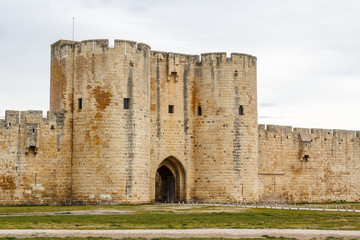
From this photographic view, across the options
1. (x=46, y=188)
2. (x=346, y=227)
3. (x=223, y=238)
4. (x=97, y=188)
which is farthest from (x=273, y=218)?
(x=46, y=188)

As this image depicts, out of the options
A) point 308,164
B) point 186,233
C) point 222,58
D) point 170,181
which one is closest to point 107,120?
point 170,181

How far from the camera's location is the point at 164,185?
38469mm

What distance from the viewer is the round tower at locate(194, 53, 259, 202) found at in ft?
119

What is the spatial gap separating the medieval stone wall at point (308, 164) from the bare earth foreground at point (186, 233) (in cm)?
2109

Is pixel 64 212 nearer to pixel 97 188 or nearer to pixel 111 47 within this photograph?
pixel 97 188

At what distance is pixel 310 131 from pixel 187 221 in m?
22.1

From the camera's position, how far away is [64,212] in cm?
2678

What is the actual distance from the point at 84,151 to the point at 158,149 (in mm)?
4745

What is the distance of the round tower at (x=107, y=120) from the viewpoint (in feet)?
107

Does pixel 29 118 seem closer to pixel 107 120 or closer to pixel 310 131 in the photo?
pixel 107 120

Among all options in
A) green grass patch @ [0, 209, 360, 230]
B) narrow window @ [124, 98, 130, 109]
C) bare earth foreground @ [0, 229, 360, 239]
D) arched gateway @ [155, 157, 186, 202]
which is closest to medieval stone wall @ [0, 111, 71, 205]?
narrow window @ [124, 98, 130, 109]

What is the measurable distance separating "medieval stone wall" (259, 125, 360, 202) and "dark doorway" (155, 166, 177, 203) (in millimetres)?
5499

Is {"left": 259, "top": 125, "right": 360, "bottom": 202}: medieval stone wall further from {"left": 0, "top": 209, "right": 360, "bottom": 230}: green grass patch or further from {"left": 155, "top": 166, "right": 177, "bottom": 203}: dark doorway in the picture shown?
{"left": 0, "top": 209, "right": 360, "bottom": 230}: green grass patch

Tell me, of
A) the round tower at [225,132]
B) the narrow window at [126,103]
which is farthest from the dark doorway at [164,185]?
the narrow window at [126,103]
